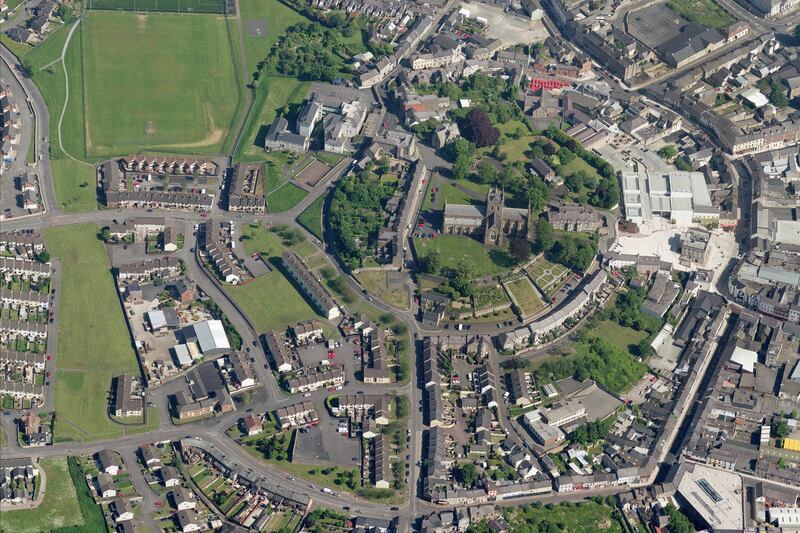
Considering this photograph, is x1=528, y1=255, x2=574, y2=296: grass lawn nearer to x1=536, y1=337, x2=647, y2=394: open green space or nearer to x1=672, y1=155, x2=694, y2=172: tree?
x1=536, y1=337, x2=647, y2=394: open green space

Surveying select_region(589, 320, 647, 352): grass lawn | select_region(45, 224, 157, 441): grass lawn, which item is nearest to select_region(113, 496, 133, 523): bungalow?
select_region(45, 224, 157, 441): grass lawn

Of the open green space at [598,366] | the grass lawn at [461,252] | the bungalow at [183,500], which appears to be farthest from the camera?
the grass lawn at [461,252]

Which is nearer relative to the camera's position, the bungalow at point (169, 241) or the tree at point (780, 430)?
the tree at point (780, 430)

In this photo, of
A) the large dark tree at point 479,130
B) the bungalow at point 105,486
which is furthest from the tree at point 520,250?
the bungalow at point 105,486

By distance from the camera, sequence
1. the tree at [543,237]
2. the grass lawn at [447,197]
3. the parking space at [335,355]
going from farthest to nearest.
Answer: the grass lawn at [447,197], the tree at [543,237], the parking space at [335,355]

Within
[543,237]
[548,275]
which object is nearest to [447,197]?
[543,237]

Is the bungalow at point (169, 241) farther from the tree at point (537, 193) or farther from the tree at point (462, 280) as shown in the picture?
the tree at point (537, 193)

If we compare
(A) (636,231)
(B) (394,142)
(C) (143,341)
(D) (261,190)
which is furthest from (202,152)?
(A) (636,231)
